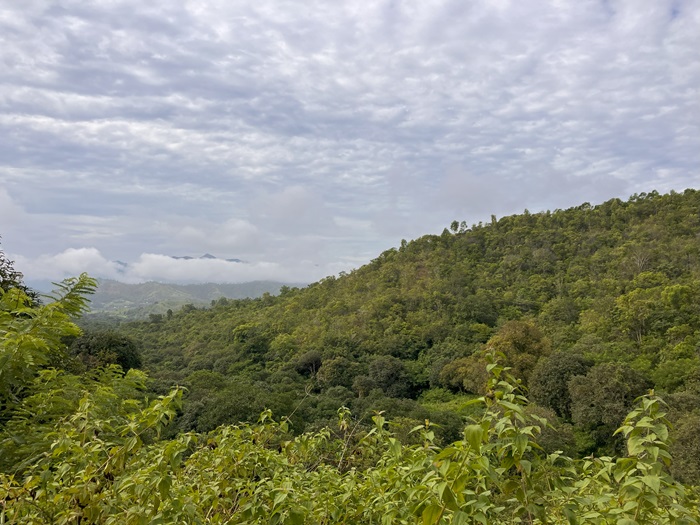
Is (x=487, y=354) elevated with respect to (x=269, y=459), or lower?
elevated

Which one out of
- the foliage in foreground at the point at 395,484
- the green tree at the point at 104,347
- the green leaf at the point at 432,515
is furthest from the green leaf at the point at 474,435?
the green tree at the point at 104,347

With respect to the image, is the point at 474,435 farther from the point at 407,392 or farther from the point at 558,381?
the point at 407,392

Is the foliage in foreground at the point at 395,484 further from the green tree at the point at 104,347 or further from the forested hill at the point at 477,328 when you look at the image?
the green tree at the point at 104,347

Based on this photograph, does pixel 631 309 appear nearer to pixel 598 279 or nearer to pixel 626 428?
pixel 598 279

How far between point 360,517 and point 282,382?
25.4m

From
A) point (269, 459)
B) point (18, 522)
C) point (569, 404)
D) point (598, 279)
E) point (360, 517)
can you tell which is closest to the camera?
point (18, 522)

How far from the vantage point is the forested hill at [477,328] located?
18.5 m

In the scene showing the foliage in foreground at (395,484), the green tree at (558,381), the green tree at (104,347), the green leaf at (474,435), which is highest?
the green leaf at (474,435)

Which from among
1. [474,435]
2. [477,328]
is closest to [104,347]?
[477,328]

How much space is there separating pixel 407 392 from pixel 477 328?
7249 mm

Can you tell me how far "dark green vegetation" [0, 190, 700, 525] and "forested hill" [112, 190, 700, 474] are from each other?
15 centimetres

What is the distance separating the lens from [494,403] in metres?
1.58

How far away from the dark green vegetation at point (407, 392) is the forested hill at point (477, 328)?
145 millimetres

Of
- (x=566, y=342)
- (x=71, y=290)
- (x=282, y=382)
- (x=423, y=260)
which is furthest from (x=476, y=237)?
(x=71, y=290)
